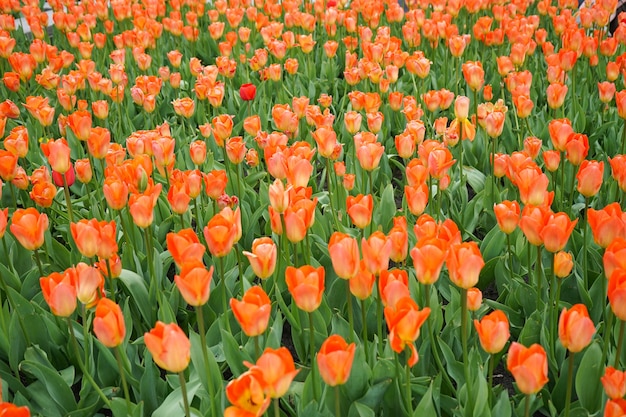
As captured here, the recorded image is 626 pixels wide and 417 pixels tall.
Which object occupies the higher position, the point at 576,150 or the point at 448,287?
the point at 576,150

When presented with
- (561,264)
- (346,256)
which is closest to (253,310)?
(346,256)

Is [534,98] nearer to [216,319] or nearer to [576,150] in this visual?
[576,150]

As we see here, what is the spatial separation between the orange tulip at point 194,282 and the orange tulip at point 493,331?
0.57 meters

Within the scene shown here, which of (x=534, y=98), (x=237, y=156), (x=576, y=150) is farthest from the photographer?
(x=534, y=98)

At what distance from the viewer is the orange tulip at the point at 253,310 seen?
4.68ft

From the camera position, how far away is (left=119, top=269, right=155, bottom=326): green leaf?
91.1 inches

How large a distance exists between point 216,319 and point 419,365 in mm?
628

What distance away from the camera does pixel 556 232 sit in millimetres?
1647

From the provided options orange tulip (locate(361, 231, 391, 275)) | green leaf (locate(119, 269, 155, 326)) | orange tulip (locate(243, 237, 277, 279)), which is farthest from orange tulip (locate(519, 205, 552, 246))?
green leaf (locate(119, 269, 155, 326))

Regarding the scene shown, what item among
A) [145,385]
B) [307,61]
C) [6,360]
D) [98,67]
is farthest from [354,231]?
[98,67]

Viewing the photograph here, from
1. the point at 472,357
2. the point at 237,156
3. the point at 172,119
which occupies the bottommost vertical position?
the point at 172,119

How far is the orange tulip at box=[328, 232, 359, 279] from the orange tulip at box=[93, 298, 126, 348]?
1.55 ft

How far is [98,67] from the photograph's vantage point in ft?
16.6

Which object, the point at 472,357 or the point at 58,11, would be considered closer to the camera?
the point at 472,357
